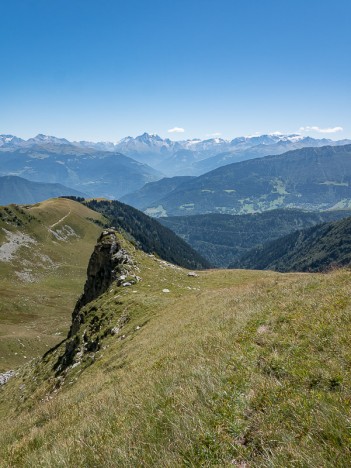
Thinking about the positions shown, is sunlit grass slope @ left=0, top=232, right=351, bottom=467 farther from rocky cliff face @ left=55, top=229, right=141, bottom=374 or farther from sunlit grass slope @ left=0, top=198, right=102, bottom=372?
sunlit grass slope @ left=0, top=198, right=102, bottom=372

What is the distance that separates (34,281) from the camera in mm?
136875

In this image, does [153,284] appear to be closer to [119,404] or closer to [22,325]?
[119,404]

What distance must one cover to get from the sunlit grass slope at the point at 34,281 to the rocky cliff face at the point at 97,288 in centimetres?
2979

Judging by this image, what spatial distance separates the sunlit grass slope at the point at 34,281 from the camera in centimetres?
7156

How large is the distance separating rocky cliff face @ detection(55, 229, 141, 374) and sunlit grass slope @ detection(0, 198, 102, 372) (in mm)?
29788

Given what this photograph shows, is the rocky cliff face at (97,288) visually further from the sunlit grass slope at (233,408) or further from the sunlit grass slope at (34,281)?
the sunlit grass slope at (34,281)

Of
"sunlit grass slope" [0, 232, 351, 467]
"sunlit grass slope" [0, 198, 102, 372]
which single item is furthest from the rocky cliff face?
"sunlit grass slope" [0, 198, 102, 372]

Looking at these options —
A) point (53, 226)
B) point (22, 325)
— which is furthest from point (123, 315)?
point (53, 226)

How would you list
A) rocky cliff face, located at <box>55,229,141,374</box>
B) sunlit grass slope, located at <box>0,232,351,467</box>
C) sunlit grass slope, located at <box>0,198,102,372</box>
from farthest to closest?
sunlit grass slope, located at <box>0,198,102,372</box> < rocky cliff face, located at <box>55,229,141,374</box> < sunlit grass slope, located at <box>0,232,351,467</box>

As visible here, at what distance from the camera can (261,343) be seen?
30.4 feet

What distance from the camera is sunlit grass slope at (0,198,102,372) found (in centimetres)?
7156

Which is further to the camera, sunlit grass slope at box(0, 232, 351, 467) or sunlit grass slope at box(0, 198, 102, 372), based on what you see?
sunlit grass slope at box(0, 198, 102, 372)

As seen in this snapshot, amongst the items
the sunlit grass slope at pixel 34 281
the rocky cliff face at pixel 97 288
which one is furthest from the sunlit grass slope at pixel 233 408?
the sunlit grass slope at pixel 34 281

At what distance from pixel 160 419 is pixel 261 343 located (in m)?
4.11
